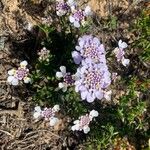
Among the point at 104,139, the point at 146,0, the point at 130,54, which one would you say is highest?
the point at 146,0

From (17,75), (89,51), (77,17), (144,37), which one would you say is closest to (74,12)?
(77,17)

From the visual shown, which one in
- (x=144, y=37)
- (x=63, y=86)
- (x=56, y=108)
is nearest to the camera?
(x=63, y=86)

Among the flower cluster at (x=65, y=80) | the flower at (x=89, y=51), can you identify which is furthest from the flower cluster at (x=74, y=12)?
the flower cluster at (x=65, y=80)

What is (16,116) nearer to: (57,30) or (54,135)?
(54,135)

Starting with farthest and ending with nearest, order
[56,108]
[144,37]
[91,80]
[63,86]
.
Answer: [144,37] → [56,108] → [63,86] → [91,80]

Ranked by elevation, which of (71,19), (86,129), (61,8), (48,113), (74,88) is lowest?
(86,129)

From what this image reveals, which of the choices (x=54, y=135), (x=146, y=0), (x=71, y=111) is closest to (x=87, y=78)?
(x=71, y=111)

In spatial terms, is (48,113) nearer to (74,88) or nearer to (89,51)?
(74,88)
